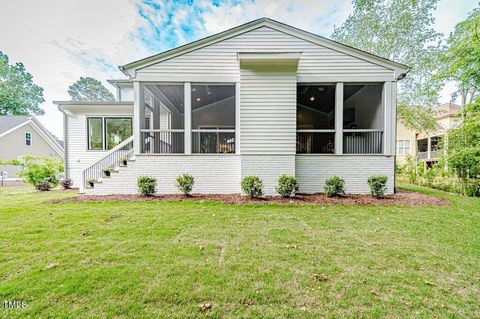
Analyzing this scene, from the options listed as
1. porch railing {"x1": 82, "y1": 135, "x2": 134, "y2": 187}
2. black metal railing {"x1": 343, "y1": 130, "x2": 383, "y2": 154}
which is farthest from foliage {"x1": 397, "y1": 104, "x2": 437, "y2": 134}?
porch railing {"x1": 82, "y1": 135, "x2": 134, "y2": 187}

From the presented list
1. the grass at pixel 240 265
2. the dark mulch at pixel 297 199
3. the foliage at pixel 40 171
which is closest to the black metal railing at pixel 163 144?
the dark mulch at pixel 297 199

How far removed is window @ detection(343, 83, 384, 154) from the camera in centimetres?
734

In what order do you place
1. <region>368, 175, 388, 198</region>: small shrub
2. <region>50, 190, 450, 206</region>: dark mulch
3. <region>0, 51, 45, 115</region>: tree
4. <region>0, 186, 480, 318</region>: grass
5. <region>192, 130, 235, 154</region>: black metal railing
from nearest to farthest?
<region>0, 186, 480, 318</region>: grass → <region>50, 190, 450, 206</region>: dark mulch → <region>368, 175, 388, 198</region>: small shrub → <region>192, 130, 235, 154</region>: black metal railing → <region>0, 51, 45, 115</region>: tree

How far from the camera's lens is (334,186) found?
651 cm

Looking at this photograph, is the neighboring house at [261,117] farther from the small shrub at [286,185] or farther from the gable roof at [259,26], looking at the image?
the small shrub at [286,185]

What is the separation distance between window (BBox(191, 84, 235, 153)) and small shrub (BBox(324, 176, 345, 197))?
3.67 metres

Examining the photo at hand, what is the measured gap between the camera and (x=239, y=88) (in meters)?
7.12

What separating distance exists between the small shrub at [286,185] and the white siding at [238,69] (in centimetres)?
371

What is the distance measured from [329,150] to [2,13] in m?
19.2

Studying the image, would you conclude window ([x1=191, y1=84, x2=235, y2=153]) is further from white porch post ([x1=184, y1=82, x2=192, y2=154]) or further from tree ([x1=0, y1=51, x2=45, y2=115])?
tree ([x1=0, y1=51, x2=45, y2=115])

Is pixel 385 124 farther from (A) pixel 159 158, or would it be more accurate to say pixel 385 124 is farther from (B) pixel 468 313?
(A) pixel 159 158

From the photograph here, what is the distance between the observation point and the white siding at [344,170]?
278 inches

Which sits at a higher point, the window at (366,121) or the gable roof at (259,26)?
the gable roof at (259,26)

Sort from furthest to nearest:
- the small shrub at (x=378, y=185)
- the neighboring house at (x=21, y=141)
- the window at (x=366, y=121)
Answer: the neighboring house at (x=21, y=141) → the window at (x=366, y=121) → the small shrub at (x=378, y=185)
